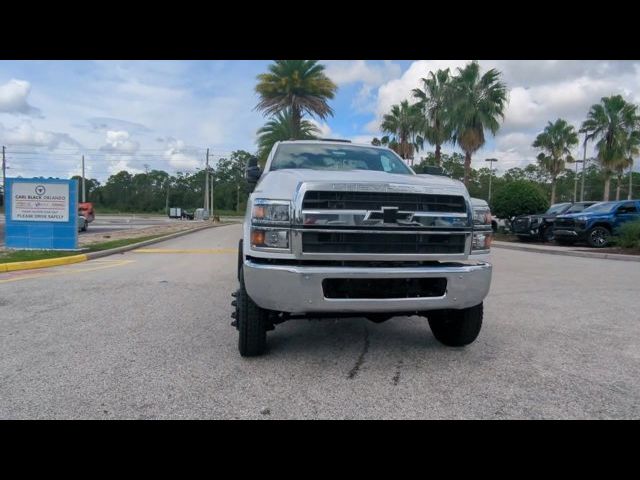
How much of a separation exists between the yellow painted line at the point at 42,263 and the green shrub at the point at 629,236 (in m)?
15.5

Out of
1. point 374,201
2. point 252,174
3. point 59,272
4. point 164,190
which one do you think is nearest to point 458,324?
point 374,201

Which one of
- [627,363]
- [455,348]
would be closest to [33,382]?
[455,348]

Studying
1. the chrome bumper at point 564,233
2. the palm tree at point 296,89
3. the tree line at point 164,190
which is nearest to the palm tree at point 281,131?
the palm tree at point 296,89

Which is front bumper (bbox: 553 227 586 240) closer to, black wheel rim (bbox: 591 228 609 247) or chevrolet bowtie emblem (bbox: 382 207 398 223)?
black wheel rim (bbox: 591 228 609 247)

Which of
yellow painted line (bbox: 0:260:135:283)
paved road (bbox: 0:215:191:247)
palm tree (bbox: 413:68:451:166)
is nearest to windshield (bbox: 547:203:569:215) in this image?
palm tree (bbox: 413:68:451:166)

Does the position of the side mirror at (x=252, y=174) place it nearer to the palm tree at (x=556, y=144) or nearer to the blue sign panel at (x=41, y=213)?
the blue sign panel at (x=41, y=213)

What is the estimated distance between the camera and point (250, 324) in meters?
3.58

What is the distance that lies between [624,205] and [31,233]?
18525mm

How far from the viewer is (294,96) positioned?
25.6 meters

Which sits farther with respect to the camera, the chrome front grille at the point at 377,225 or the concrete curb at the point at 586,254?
the concrete curb at the point at 586,254

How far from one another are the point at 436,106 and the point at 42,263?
84.5 feet

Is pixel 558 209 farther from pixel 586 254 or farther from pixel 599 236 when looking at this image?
pixel 586 254

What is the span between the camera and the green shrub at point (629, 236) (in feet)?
45.8

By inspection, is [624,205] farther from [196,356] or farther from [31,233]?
[31,233]
